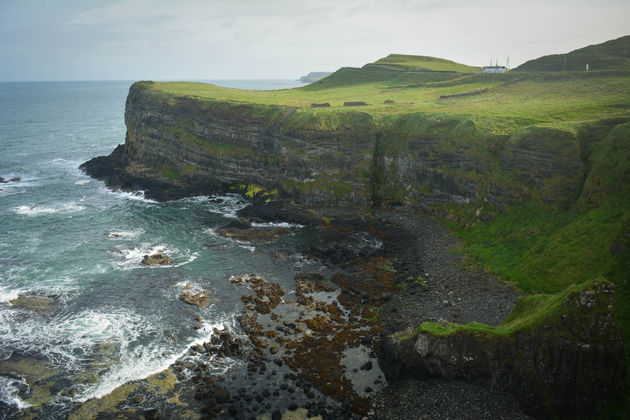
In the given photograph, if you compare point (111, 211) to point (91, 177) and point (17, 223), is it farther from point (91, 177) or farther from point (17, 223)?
point (91, 177)

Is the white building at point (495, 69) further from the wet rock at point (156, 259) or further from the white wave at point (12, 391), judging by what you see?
Answer: the white wave at point (12, 391)

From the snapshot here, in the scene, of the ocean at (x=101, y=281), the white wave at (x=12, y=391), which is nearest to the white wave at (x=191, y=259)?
the ocean at (x=101, y=281)

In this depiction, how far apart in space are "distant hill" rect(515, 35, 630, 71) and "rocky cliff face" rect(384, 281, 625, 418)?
310 ft

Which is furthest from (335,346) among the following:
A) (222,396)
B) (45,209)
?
(45,209)

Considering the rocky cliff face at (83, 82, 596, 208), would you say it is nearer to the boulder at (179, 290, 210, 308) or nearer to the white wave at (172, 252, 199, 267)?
the white wave at (172, 252, 199, 267)

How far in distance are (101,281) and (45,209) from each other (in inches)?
1511

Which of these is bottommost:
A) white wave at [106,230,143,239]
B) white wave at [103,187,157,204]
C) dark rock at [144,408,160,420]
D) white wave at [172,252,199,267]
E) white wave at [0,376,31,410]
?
dark rock at [144,408,160,420]

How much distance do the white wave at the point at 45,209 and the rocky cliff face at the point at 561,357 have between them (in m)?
80.5

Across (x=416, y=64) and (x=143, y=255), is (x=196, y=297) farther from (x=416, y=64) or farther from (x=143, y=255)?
(x=416, y=64)

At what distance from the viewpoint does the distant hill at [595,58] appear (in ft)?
332

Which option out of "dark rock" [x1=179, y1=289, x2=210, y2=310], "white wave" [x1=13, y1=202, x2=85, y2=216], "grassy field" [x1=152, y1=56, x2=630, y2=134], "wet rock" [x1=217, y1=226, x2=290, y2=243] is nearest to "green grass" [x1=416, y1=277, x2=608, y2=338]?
"dark rock" [x1=179, y1=289, x2=210, y2=310]

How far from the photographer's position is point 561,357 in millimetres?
32188

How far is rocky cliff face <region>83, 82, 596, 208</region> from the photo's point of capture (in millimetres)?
65125

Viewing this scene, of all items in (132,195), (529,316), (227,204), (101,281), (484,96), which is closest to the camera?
(529,316)
